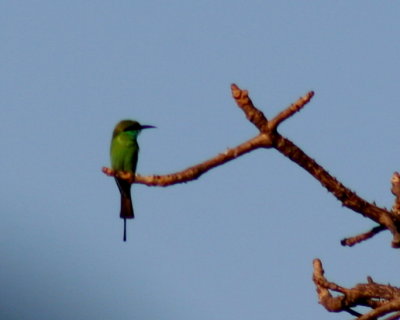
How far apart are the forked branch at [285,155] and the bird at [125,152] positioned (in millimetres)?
5538

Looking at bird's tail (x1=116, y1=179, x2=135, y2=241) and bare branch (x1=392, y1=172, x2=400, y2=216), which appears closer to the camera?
bare branch (x1=392, y1=172, x2=400, y2=216)

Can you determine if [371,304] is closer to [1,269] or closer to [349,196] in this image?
[349,196]

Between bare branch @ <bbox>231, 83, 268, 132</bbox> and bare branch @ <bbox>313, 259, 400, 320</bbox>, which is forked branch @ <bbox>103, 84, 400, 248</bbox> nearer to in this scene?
bare branch @ <bbox>231, 83, 268, 132</bbox>

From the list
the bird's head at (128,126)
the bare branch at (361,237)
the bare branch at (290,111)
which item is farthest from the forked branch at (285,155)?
the bird's head at (128,126)

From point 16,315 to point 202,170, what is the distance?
264ft

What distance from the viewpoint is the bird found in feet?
32.9

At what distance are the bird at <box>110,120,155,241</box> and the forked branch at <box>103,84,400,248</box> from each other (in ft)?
18.2

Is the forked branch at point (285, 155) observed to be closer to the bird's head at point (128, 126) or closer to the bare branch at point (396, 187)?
the bare branch at point (396, 187)

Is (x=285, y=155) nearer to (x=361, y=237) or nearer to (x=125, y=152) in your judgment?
(x=361, y=237)

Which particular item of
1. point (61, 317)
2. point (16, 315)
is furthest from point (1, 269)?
point (16, 315)

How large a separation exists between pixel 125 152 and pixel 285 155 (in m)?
6.57

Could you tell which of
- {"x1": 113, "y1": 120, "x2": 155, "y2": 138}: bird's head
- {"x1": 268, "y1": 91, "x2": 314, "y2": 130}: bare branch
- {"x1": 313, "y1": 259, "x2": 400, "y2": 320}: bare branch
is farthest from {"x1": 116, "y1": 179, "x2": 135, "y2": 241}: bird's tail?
{"x1": 268, "y1": 91, "x2": 314, "y2": 130}: bare branch

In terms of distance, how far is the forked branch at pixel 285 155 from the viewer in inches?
161

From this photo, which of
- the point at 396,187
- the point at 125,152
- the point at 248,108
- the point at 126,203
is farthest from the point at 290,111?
the point at 125,152
